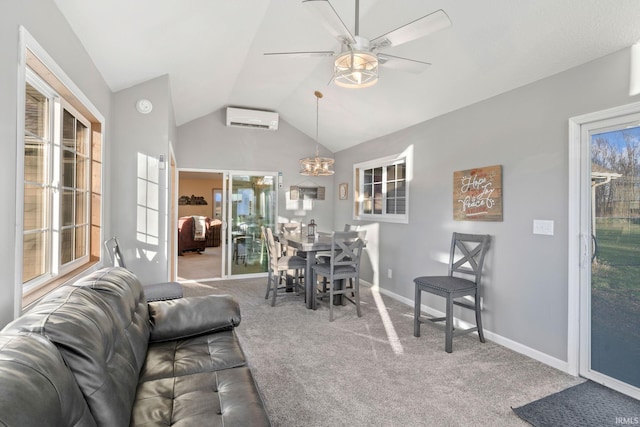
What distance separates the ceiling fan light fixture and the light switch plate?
6.21 ft

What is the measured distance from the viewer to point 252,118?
591 cm

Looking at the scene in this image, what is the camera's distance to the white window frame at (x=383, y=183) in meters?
4.66

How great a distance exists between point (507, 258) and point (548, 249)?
39 centimetres

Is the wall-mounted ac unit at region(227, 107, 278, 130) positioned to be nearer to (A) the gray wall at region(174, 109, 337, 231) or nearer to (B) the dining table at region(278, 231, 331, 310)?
(A) the gray wall at region(174, 109, 337, 231)

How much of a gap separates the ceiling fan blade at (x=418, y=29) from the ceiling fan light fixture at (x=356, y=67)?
0.11 metres

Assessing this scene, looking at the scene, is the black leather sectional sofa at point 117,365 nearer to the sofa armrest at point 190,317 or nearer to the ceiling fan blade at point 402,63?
the sofa armrest at point 190,317

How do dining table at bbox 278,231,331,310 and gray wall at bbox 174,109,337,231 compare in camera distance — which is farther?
A: gray wall at bbox 174,109,337,231

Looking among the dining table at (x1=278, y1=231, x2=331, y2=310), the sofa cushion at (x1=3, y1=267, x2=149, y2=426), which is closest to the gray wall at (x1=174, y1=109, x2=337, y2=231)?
the dining table at (x1=278, y1=231, x2=331, y2=310)

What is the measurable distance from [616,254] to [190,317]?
10.1ft

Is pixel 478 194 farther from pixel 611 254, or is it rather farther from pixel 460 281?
pixel 611 254

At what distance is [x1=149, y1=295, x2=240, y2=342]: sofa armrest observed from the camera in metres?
2.12

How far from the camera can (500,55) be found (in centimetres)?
289

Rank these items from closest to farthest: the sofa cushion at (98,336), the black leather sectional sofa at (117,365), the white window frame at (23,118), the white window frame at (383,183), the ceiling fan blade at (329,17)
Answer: the black leather sectional sofa at (117,365), the sofa cushion at (98,336), the white window frame at (23,118), the ceiling fan blade at (329,17), the white window frame at (383,183)

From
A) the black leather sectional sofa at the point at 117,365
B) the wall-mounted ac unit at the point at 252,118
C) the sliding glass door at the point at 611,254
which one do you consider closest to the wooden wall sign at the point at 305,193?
the wall-mounted ac unit at the point at 252,118
